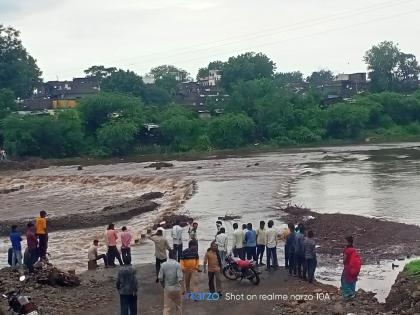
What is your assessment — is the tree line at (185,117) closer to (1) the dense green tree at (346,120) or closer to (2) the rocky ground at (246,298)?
(1) the dense green tree at (346,120)

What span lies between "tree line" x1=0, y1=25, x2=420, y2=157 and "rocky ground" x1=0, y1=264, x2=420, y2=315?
5215cm

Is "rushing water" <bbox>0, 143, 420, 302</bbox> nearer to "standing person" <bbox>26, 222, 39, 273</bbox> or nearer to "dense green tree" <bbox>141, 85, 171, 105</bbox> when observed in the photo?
"standing person" <bbox>26, 222, 39, 273</bbox>

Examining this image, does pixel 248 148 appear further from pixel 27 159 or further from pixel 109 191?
pixel 109 191

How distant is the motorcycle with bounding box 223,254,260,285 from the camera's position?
14.6 metres

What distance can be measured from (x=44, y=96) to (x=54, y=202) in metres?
63.6

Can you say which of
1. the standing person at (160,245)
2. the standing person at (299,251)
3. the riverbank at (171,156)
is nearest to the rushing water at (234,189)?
the standing person at (299,251)

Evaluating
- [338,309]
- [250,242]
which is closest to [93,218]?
[250,242]

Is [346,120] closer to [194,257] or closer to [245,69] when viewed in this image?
[245,69]

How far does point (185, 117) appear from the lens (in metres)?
73.8

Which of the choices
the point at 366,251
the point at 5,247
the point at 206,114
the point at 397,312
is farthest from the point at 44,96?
the point at 397,312

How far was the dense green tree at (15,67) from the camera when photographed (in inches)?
3403

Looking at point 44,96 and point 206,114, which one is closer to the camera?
point 206,114

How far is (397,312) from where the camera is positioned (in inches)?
474

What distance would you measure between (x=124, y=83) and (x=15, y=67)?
15652mm
